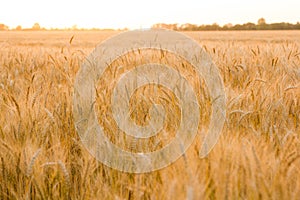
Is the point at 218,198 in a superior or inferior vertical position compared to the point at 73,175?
superior

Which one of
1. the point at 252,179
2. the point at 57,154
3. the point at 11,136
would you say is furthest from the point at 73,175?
the point at 252,179

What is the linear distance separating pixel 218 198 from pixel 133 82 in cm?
120

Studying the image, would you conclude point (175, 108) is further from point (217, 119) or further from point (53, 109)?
point (53, 109)

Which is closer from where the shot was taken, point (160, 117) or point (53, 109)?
point (160, 117)

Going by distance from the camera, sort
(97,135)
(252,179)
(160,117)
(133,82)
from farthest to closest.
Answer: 1. (133,82)
2. (160,117)
3. (97,135)
4. (252,179)

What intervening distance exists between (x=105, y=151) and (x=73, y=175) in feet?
0.50

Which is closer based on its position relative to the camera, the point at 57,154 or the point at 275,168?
the point at 275,168

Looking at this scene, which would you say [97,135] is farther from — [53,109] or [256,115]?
[256,115]

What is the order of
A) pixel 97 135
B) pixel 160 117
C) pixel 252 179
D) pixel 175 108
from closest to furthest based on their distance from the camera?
pixel 252 179
pixel 97 135
pixel 160 117
pixel 175 108

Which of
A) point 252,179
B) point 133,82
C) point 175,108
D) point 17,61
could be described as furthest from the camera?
point 17,61

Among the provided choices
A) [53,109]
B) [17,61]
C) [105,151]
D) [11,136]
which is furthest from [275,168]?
[17,61]

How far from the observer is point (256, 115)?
1.58 meters

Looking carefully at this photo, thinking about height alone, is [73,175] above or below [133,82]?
below

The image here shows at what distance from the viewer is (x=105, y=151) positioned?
118cm
